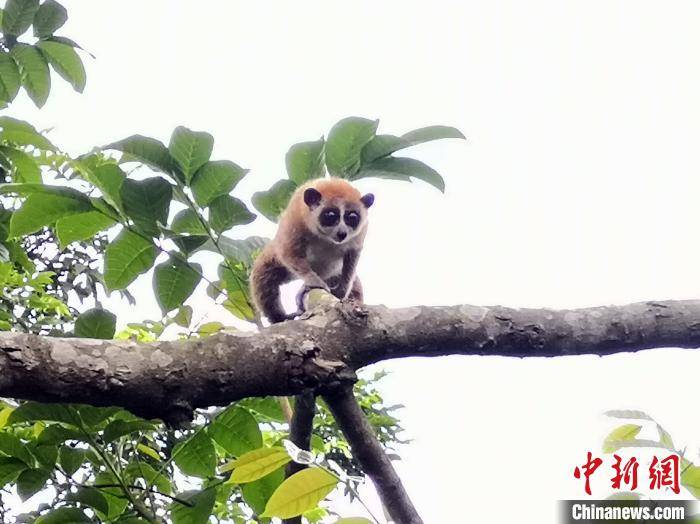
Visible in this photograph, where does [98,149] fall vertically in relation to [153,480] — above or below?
above

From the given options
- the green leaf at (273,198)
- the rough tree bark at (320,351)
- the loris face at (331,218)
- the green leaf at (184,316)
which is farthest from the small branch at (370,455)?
the loris face at (331,218)

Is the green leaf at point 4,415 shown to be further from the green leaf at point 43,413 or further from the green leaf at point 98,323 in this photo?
the green leaf at point 98,323

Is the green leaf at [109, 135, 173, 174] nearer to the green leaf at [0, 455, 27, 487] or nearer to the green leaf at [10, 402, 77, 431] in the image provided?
the green leaf at [10, 402, 77, 431]

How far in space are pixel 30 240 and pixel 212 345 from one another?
856cm

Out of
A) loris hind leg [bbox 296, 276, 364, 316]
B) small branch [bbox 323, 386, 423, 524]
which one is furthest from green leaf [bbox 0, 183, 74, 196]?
loris hind leg [bbox 296, 276, 364, 316]

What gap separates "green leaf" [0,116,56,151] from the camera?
2629 millimetres

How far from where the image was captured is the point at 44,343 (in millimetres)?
1570

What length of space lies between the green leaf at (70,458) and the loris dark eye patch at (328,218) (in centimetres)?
252

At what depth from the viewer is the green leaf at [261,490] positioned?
2238mm

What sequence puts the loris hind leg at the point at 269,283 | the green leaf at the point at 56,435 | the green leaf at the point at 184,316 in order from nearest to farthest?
the green leaf at the point at 56,435 → the green leaf at the point at 184,316 → the loris hind leg at the point at 269,283

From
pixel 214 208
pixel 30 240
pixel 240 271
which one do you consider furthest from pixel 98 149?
pixel 30 240

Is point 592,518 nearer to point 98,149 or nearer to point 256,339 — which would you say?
point 256,339

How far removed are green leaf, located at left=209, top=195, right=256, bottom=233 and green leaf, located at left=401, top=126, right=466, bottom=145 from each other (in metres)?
0.53

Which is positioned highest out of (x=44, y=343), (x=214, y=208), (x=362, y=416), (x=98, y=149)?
(x=98, y=149)
